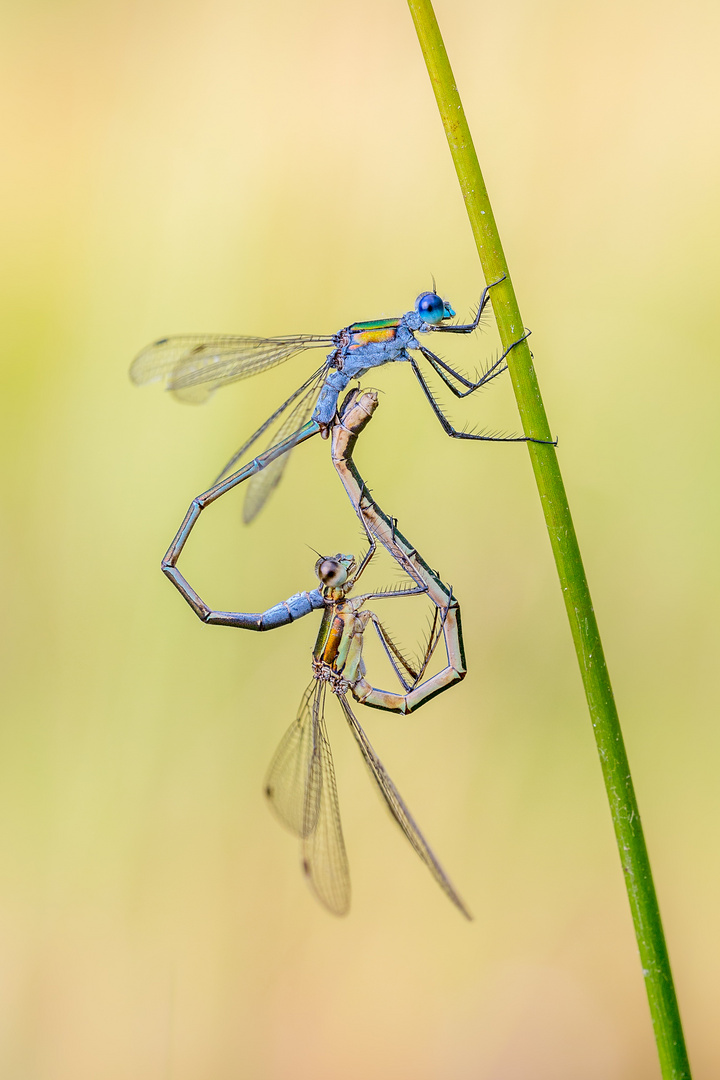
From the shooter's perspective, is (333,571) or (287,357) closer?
(333,571)

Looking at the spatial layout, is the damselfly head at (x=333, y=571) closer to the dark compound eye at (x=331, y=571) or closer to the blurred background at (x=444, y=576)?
the dark compound eye at (x=331, y=571)

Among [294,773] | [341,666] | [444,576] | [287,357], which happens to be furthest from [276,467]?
[444,576]

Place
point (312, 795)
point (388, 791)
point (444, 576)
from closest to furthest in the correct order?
point (388, 791)
point (312, 795)
point (444, 576)

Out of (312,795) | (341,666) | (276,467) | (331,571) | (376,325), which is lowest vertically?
(312,795)

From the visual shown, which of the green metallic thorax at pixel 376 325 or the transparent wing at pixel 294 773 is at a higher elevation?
the green metallic thorax at pixel 376 325

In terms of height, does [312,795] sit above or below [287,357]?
below

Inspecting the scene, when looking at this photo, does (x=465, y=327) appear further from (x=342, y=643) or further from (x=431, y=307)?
(x=342, y=643)

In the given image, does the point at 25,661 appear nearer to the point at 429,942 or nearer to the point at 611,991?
the point at 429,942

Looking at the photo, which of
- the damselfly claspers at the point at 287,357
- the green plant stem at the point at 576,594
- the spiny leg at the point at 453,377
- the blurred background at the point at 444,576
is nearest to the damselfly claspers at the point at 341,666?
the damselfly claspers at the point at 287,357
